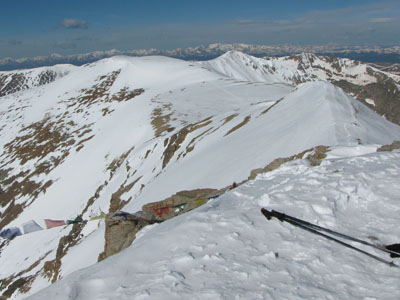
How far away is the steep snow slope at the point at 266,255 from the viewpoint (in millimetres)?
4629

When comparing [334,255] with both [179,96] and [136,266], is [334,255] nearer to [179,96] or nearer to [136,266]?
[136,266]

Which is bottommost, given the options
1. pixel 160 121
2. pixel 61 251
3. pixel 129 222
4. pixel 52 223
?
pixel 61 251

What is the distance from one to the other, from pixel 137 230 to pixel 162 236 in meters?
3.33

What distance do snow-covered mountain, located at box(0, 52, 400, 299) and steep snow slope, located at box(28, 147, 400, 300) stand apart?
240 millimetres

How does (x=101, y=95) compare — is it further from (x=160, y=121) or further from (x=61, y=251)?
(x=61, y=251)

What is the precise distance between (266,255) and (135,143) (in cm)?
3694

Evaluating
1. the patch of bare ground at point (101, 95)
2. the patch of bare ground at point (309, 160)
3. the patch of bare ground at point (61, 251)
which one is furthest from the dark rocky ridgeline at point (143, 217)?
the patch of bare ground at point (101, 95)

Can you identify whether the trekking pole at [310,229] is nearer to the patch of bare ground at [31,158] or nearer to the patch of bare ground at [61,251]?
the patch of bare ground at [61,251]

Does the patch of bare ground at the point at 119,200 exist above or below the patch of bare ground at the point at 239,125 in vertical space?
below

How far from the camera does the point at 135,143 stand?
40562mm

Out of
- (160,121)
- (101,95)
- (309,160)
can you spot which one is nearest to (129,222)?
(309,160)

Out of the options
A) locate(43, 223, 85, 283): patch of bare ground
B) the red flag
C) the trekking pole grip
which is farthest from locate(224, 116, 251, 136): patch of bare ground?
the trekking pole grip

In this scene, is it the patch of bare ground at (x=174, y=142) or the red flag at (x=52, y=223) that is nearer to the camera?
the red flag at (x=52, y=223)

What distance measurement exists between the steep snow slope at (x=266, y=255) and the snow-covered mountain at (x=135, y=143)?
24 centimetres
